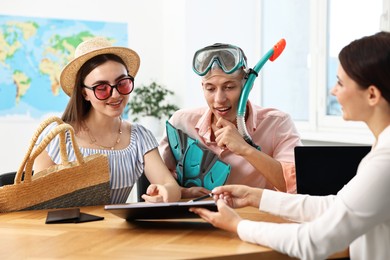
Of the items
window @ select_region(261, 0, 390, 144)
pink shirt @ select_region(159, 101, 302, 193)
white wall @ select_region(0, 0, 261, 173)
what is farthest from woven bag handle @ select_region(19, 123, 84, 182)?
white wall @ select_region(0, 0, 261, 173)

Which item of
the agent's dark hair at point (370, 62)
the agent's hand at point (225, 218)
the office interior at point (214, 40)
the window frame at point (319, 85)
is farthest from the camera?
the office interior at point (214, 40)

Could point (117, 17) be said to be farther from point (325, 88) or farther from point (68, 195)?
point (68, 195)

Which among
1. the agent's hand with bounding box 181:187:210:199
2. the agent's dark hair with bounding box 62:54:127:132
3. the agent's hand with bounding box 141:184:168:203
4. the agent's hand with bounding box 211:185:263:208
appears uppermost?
the agent's dark hair with bounding box 62:54:127:132

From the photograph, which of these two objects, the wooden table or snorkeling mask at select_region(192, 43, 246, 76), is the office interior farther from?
the wooden table

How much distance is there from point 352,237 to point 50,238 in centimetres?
87

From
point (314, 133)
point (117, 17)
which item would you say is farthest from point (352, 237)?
point (117, 17)

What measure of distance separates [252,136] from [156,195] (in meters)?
0.60

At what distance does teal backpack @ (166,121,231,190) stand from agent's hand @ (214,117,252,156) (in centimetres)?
11

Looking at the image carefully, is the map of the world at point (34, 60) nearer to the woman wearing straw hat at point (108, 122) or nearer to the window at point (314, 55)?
the window at point (314, 55)

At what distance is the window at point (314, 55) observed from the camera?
462cm

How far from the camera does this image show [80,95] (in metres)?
2.69

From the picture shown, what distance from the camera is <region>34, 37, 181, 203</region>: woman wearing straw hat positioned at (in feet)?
8.45

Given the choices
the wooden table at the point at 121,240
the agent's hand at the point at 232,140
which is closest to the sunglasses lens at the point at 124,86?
the agent's hand at the point at 232,140

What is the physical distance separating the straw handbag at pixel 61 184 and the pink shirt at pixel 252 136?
21.5 inches
